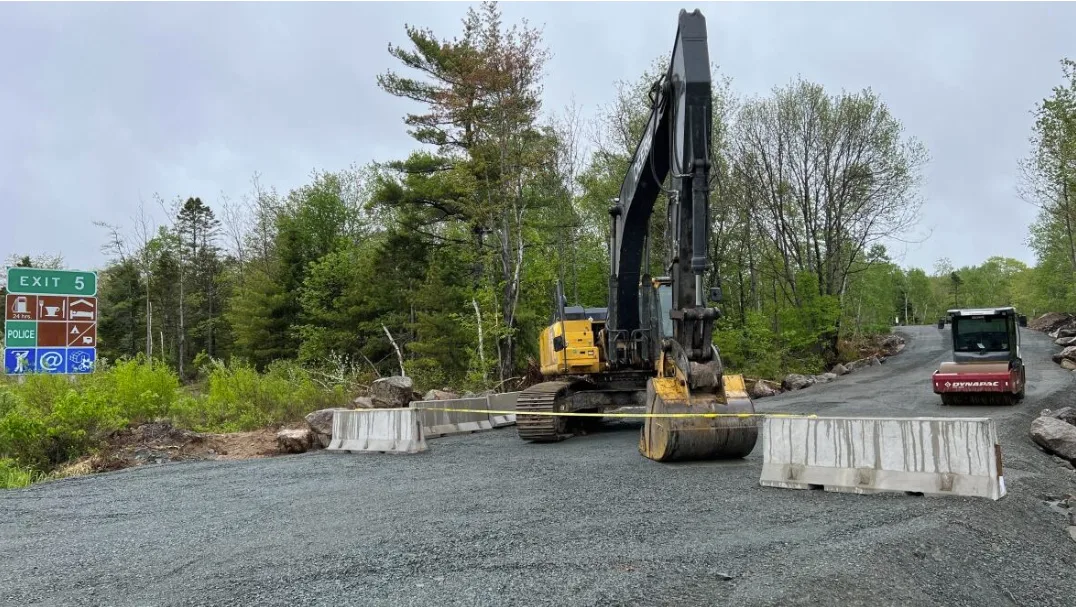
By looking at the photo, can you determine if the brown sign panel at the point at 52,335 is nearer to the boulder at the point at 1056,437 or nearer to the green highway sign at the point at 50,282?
the green highway sign at the point at 50,282

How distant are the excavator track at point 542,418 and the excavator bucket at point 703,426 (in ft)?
11.2

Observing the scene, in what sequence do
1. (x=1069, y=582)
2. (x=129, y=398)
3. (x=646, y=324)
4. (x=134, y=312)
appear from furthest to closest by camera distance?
(x=134, y=312) < (x=129, y=398) < (x=646, y=324) < (x=1069, y=582)

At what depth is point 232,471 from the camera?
9.48 metres

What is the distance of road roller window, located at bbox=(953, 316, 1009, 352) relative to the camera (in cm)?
1720

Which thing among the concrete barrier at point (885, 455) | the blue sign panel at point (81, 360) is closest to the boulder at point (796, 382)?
the concrete barrier at point (885, 455)

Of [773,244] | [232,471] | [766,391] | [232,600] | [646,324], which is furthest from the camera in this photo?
[773,244]

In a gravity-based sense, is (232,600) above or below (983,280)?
below

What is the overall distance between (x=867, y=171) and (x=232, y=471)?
30.2m

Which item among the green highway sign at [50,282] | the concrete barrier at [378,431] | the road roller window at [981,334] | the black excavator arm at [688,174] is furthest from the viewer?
the road roller window at [981,334]

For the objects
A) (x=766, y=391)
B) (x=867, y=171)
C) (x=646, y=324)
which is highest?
(x=867, y=171)

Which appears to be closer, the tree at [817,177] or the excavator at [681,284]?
the excavator at [681,284]

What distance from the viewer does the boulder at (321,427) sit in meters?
12.1

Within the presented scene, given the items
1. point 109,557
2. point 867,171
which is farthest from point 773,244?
point 109,557

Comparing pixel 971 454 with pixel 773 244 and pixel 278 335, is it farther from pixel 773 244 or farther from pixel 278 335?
pixel 278 335
